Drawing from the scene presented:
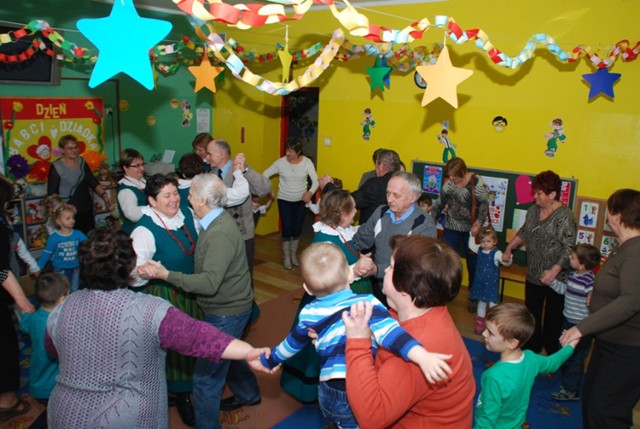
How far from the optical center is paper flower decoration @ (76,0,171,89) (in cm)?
268

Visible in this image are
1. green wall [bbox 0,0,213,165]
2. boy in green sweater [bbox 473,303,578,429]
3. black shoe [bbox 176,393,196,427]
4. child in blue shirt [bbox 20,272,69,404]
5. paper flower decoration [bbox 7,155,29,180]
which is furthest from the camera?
green wall [bbox 0,0,213,165]

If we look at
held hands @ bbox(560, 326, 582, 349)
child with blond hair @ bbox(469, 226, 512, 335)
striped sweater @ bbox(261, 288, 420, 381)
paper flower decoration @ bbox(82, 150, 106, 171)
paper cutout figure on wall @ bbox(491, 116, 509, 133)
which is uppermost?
paper cutout figure on wall @ bbox(491, 116, 509, 133)

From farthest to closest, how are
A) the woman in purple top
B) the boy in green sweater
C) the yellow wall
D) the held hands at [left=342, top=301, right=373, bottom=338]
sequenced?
1. the yellow wall
2. the boy in green sweater
3. the woman in purple top
4. the held hands at [left=342, top=301, right=373, bottom=338]

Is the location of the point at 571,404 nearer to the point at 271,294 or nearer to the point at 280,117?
the point at 271,294

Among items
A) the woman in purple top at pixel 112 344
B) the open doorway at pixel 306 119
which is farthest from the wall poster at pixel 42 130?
the woman in purple top at pixel 112 344

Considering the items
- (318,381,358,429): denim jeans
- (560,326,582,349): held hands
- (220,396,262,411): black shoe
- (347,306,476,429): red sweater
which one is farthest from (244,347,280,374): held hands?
(220,396,262,411): black shoe

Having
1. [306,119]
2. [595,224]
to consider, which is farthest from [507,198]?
[306,119]

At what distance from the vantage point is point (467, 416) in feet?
5.90

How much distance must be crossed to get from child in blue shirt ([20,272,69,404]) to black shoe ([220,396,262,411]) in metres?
1.12

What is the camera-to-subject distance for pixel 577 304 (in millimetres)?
3711

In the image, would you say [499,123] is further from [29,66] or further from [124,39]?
[29,66]

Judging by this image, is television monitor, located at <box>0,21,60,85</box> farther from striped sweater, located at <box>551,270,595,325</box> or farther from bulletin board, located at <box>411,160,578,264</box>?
striped sweater, located at <box>551,270,595,325</box>

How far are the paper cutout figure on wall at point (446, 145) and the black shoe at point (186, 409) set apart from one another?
4012 millimetres

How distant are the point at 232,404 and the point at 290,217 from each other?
3391 mm
